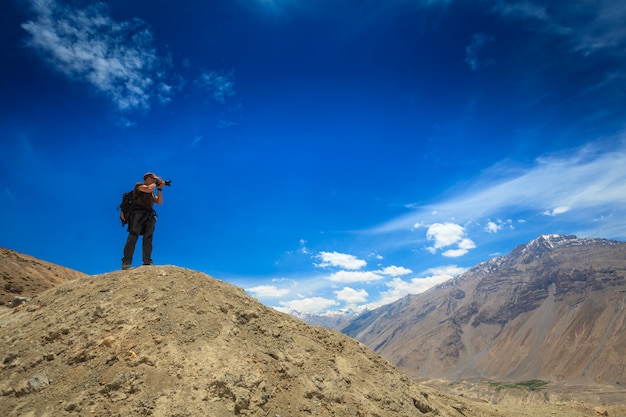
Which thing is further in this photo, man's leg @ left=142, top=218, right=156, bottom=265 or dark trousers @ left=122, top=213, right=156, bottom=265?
man's leg @ left=142, top=218, right=156, bottom=265

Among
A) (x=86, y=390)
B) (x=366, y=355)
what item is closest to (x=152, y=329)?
(x=86, y=390)

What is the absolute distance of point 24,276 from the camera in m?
31.3

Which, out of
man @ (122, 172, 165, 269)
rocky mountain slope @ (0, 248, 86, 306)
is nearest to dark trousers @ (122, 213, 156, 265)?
man @ (122, 172, 165, 269)

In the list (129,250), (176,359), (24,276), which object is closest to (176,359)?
(176,359)

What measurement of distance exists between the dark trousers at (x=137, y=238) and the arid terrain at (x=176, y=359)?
1.21 m

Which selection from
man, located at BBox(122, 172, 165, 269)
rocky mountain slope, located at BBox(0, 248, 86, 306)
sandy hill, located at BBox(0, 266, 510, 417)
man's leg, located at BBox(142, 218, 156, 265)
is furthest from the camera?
rocky mountain slope, located at BBox(0, 248, 86, 306)

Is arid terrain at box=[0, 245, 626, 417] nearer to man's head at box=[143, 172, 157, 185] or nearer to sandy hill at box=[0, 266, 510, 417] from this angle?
sandy hill at box=[0, 266, 510, 417]

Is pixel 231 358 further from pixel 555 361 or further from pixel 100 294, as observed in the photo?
pixel 555 361

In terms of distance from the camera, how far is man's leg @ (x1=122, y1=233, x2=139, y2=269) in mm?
11673

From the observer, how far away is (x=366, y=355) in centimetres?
1084

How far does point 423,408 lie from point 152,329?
6.75 meters

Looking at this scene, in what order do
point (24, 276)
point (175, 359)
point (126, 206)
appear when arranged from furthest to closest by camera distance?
point (24, 276) → point (126, 206) → point (175, 359)

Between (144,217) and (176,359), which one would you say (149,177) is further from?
(176,359)

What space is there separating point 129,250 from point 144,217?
1110 mm
